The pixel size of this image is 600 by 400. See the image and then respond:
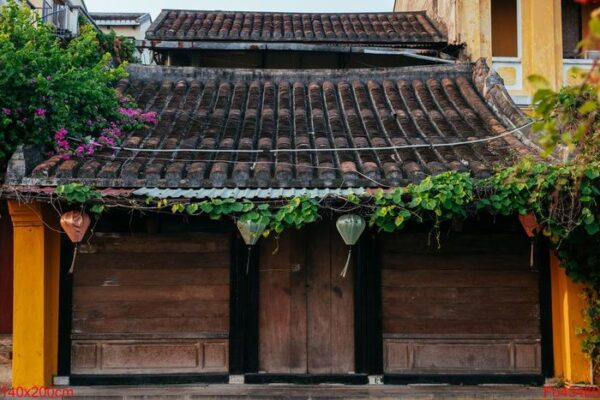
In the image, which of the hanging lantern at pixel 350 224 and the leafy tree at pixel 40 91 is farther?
the leafy tree at pixel 40 91

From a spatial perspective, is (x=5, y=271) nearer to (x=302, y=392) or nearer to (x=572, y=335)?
(x=302, y=392)

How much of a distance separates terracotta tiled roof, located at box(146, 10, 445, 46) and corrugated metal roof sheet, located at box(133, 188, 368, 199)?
19.6ft

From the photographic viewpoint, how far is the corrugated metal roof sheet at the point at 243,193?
22.8 ft

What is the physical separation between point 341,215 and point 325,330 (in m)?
1.98

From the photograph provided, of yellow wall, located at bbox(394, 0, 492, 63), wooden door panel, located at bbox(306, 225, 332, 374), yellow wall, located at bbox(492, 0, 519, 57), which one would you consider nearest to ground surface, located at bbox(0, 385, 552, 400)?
wooden door panel, located at bbox(306, 225, 332, 374)

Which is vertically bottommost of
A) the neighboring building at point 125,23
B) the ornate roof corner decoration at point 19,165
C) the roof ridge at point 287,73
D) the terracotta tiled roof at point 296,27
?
the ornate roof corner decoration at point 19,165

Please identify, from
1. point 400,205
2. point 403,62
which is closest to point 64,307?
point 400,205

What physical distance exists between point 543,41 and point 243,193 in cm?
749

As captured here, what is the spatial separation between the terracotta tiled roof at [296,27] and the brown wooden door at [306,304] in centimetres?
547

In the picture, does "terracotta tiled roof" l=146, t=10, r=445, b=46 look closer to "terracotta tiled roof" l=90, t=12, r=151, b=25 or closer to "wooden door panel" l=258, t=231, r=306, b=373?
"wooden door panel" l=258, t=231, r=306, b=373

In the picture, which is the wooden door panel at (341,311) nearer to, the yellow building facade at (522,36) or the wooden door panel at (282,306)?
the wooden door panel at (282,306)

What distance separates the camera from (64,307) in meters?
8.15

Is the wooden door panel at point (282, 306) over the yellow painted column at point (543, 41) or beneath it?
beneath

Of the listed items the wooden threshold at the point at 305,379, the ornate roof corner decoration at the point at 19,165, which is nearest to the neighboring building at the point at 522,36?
the wooden threshold at the point at 305,379
